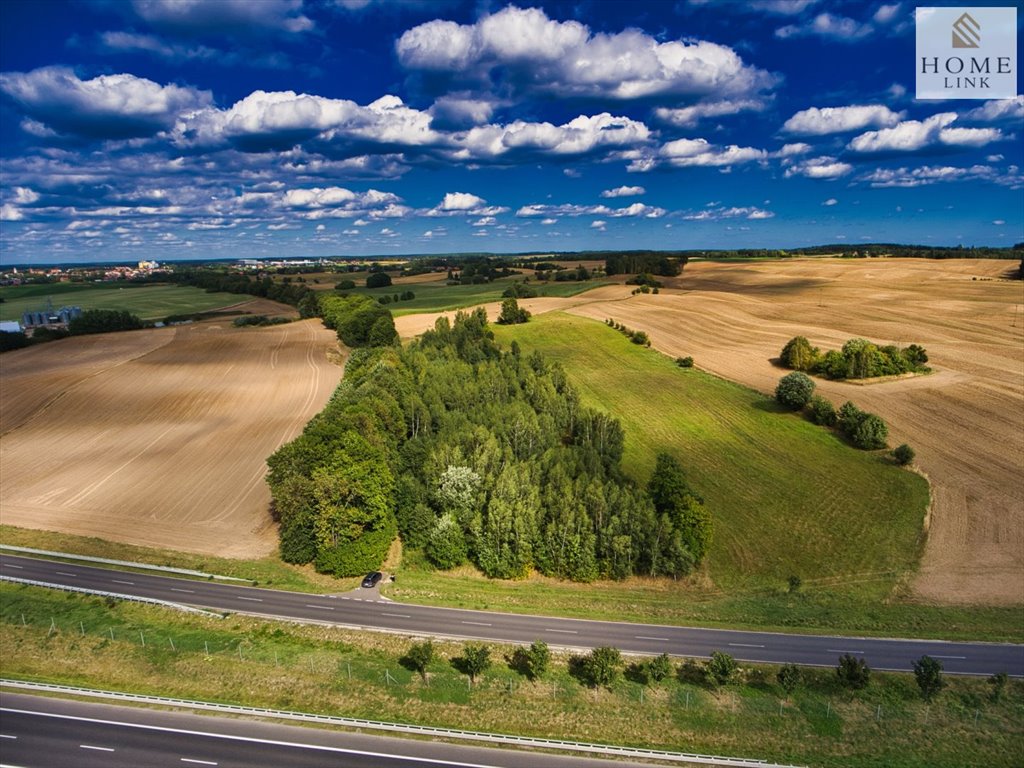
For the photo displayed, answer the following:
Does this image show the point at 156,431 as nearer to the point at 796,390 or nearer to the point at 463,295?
the point at 796,390

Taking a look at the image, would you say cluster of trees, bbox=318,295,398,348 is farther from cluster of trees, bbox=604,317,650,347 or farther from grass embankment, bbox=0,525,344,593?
grass embankment, bbox=0,525,344,593

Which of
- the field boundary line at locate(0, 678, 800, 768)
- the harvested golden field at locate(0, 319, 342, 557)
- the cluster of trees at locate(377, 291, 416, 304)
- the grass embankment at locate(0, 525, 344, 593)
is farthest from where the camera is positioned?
the cluster of trees at locate(377, 291, 416, 304)

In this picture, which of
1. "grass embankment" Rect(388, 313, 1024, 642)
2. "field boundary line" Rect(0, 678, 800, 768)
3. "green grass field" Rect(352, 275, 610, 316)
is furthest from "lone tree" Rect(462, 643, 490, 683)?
"green grass field" Rect(352, 275, 610, 316)

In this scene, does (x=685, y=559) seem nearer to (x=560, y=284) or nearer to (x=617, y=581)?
(x=617, y=581)

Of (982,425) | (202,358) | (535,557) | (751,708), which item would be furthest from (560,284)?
(751,708)

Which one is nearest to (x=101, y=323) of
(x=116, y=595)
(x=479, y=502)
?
(x=116, y=595)

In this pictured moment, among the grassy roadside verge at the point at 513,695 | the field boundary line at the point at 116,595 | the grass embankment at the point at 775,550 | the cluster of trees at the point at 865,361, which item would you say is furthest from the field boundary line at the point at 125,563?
the cluster of trees at the point at 865,361
